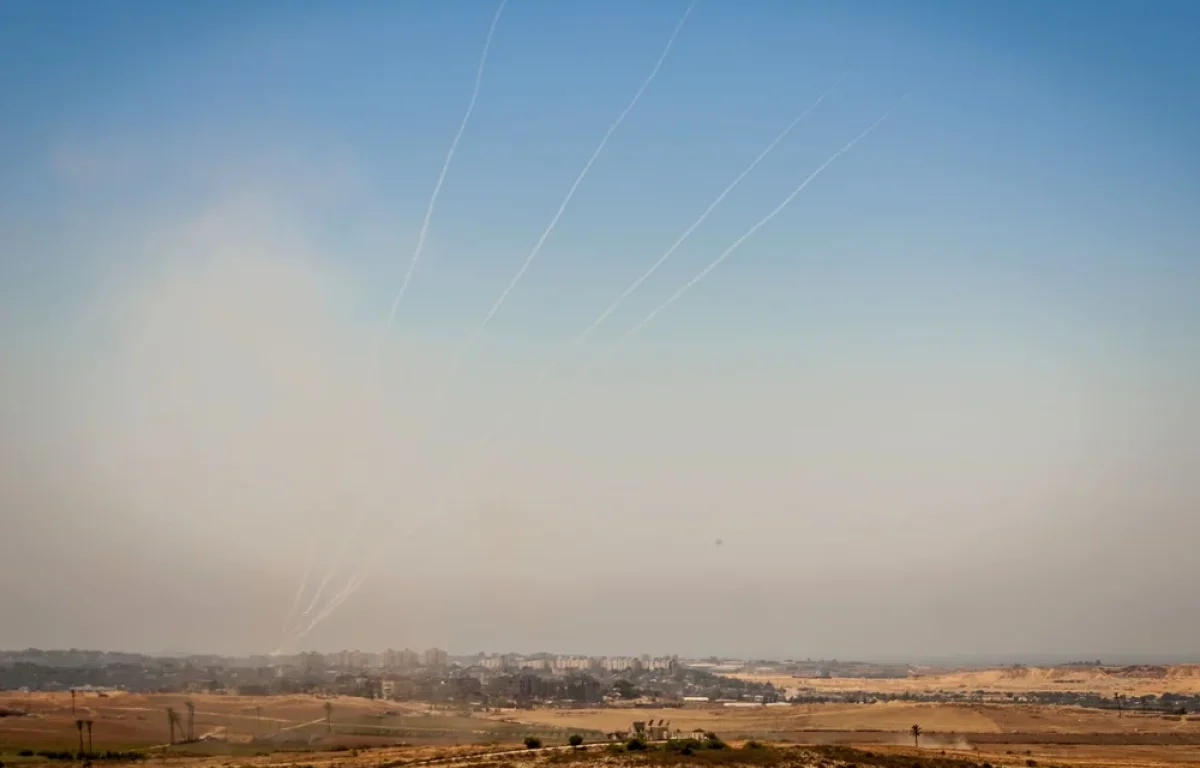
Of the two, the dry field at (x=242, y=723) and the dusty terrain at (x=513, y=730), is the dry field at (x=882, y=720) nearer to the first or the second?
the dusty terrain at (x=513, y=730)

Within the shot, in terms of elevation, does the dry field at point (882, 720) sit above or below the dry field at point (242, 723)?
below

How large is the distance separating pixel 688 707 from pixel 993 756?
97742 millimetres

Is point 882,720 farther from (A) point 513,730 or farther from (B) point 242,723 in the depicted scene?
(B) point 242,723

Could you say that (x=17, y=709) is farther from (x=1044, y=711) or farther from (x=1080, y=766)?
(x=1044, y=711)

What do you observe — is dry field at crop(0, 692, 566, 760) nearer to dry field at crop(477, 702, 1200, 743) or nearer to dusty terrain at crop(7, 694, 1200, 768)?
dusty terrain at crop(7, 694, 1200, 768)

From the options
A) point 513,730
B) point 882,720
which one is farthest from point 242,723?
point 882,720

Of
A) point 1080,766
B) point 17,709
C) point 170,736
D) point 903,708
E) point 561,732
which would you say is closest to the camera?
point 1080,766

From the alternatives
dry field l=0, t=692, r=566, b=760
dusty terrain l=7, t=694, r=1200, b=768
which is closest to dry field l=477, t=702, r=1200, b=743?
dusty terrain l=7, t=694, r=1200, b=768

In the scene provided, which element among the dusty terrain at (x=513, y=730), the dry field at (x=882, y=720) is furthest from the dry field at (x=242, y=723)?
the dry field at (x=882, y=720)

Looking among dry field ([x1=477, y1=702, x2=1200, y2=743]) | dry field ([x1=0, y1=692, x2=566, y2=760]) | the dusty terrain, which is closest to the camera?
the dusty terrain

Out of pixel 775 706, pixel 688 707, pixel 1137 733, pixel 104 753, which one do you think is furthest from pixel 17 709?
pixel 1137 733

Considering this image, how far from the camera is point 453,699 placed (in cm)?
18888

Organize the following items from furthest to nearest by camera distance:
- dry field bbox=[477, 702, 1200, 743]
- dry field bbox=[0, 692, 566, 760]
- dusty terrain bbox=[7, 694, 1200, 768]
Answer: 1. dry field bbox=[477, 702, 1200, 743]
2. dry field bbox=[0, 692, 566, 760]
3. dusty terrain bbox=[7, 694, 1200, 768]

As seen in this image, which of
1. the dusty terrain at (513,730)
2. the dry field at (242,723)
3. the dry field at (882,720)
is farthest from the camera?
the dry field at (882,720)
